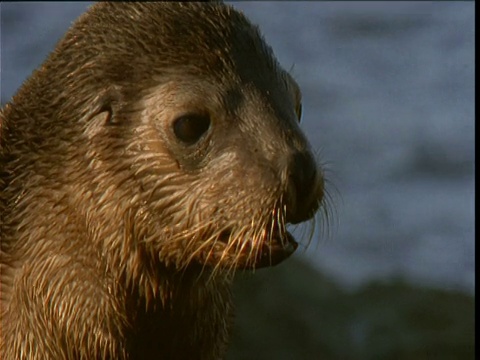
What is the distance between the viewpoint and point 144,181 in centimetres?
580

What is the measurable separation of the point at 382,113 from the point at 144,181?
813 cm

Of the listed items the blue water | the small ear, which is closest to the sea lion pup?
the small ear

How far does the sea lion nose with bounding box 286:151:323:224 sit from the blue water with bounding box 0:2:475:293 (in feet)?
14.0

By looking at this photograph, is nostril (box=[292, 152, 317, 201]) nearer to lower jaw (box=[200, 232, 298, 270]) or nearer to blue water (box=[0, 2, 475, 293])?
lower jaw (box=[200, 232, 298, 270])

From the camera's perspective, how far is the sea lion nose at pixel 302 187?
5.61 m

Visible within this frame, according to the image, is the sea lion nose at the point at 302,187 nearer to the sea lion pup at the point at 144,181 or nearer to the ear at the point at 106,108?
the sea lion pup at the point at 144,181

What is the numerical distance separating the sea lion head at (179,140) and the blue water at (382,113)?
4.05 metres

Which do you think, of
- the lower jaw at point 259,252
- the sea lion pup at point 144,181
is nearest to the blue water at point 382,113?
the sea lion pup at point 144,181

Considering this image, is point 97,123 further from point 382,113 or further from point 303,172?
point 382,113

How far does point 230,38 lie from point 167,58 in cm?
27

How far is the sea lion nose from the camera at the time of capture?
5.61m

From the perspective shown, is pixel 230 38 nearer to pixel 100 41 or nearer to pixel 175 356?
pixel 100 41

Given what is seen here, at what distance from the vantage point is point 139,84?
587 cm

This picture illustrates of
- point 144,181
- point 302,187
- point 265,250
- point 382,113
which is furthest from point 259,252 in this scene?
point 382,113
